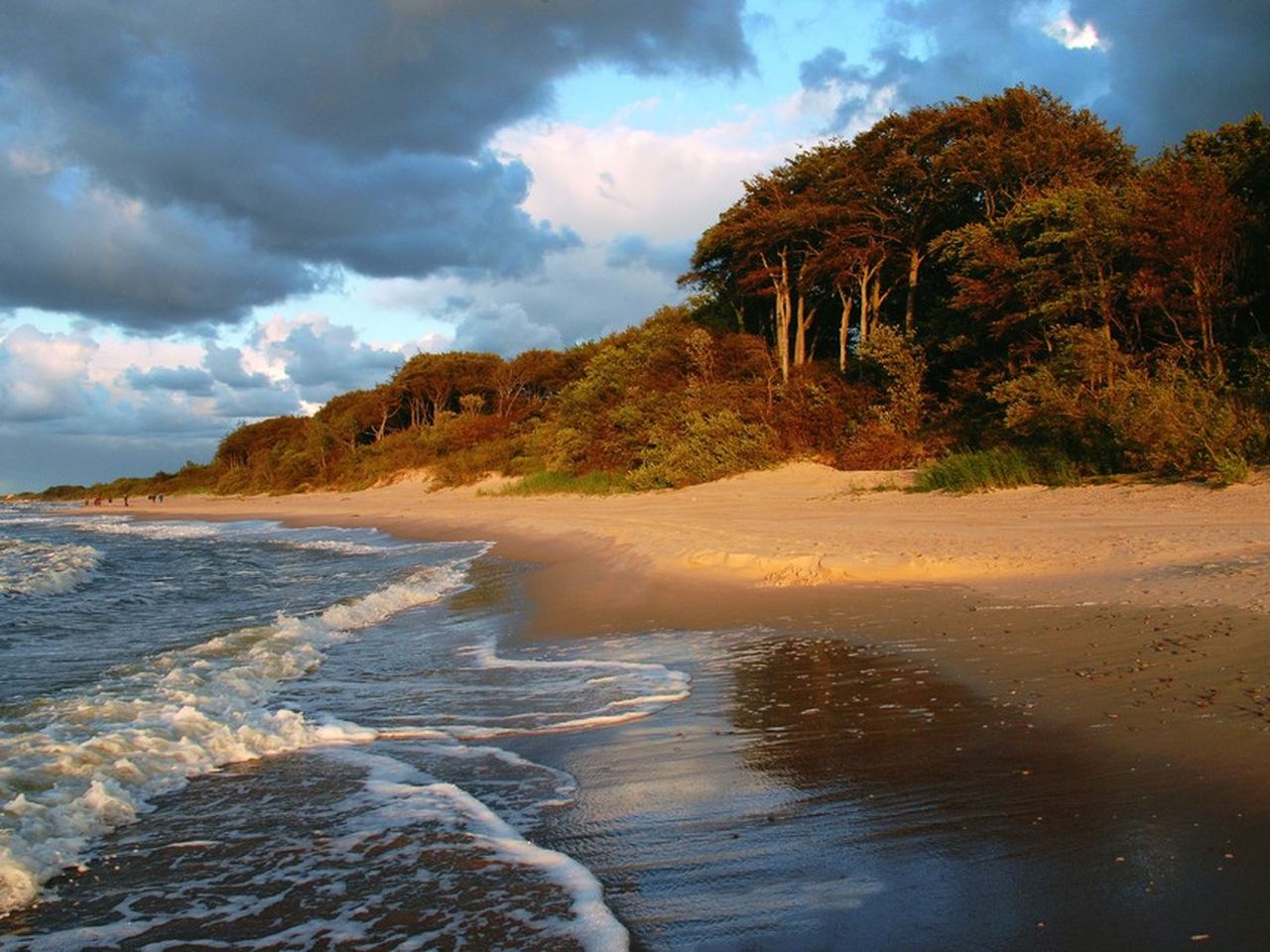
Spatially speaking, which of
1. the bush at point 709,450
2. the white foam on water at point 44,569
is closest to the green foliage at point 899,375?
the bush at point 709,450

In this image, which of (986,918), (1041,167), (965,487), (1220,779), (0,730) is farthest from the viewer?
(1041,167)

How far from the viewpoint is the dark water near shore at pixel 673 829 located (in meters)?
2.61

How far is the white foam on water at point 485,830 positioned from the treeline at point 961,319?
11.4m

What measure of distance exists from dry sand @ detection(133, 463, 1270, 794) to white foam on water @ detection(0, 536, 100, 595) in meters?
7.49

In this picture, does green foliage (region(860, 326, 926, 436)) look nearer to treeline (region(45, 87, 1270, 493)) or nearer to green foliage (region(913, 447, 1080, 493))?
treeline (region(45, 87, 1270, 493))

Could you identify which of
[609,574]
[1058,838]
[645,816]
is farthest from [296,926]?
[609,574]

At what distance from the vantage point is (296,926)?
279 centimetres

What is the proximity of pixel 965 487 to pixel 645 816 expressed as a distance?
1290 cm

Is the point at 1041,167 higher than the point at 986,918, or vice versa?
the point at 1041,167

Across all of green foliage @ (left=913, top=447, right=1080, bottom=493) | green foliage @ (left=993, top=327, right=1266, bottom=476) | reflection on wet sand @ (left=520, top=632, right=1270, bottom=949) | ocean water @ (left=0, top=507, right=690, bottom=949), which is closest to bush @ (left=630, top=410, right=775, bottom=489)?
green foliage @ (left=913, top=447, right=1080, bottom=493)

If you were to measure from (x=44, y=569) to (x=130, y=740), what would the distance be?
532 inches

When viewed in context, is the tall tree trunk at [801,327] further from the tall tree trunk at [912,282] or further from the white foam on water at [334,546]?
the white foam on water at [334,546]

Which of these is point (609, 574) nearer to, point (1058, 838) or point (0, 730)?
point (0, 730)

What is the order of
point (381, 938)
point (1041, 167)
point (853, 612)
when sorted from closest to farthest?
point (381, 938) → point (853, 612) → point (1041, 167)
